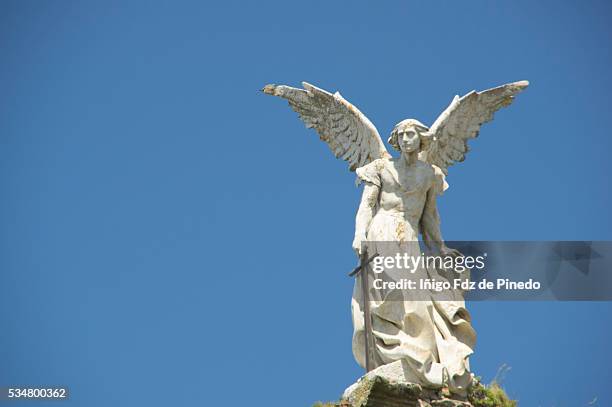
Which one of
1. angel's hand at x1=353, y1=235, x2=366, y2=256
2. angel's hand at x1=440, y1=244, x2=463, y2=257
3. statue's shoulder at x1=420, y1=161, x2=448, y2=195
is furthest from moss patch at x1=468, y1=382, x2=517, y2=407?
statue's shoulder at x1=420, y1=161, x2=448, y2=195

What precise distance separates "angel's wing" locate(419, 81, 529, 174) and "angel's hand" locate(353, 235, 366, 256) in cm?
187

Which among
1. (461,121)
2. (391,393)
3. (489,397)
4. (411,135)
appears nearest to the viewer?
(391,393)

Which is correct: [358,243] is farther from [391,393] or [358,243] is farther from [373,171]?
[391,393]

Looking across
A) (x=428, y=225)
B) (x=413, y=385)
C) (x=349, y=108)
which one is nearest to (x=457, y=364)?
(x=413, y=385)

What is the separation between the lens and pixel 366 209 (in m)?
22.2

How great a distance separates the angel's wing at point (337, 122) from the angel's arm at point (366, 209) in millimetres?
705

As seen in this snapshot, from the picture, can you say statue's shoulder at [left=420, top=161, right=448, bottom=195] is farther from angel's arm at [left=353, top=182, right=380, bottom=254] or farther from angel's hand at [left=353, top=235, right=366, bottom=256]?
angel's hand at [left=353, top=235, right=366, bottom=256]

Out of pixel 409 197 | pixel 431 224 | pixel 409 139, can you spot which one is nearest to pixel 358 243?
pixel 409 197

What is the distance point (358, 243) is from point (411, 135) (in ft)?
5.85

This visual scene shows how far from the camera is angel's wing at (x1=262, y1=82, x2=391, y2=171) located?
23031mm

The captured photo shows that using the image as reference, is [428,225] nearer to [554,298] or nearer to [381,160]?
[381,160]

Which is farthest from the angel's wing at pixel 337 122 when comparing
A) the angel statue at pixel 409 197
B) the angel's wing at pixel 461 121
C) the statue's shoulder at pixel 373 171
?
the angel's wing at pixel 461 121

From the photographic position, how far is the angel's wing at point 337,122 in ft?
75.6

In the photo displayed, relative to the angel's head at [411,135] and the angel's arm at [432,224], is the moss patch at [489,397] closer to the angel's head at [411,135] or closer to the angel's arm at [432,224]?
the angel's arm at [432,224]
